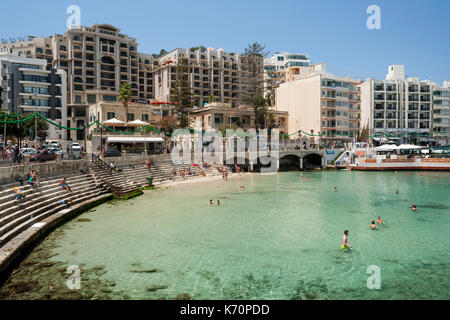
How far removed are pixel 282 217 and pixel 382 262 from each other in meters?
9.71

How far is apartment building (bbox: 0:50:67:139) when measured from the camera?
68.1m

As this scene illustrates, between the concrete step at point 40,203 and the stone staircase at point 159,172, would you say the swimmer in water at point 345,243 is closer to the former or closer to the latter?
the concrete step at point 40,203

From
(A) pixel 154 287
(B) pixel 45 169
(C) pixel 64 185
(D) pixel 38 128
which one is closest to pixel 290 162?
(D) pixel 38 128

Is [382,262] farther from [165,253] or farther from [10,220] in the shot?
[10,220]

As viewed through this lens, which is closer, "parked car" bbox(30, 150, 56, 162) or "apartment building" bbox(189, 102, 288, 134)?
"parked car" bbox(30, 150, 56, 162)

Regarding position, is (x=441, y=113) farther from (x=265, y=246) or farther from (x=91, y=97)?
(x=265, y=246)

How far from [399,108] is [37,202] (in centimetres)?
9385

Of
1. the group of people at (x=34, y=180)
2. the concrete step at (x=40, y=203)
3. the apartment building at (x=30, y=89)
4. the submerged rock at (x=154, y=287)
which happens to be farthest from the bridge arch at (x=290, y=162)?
the submerged rock at (x=154, y=287)

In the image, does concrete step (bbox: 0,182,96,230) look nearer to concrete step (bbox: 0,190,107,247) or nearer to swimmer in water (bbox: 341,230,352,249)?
concrete step (bbox: 0,190,107,247)

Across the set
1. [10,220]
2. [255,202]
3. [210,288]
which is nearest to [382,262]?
[210,288]

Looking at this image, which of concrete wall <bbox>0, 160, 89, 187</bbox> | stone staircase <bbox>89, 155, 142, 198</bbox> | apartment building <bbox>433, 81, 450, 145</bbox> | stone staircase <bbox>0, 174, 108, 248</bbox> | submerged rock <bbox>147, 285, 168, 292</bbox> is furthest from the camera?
apartment building <bbox>433, 81, 450, 145</bbox>

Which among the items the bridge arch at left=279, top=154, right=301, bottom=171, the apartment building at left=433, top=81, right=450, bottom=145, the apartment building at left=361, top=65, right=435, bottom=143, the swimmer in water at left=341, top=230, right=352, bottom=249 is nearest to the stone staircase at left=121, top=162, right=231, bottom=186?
the bridge arch at left=279, top=154, right=301, bottom=171

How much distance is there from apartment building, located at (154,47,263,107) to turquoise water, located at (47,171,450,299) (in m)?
69.1

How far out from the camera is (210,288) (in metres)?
13.1
